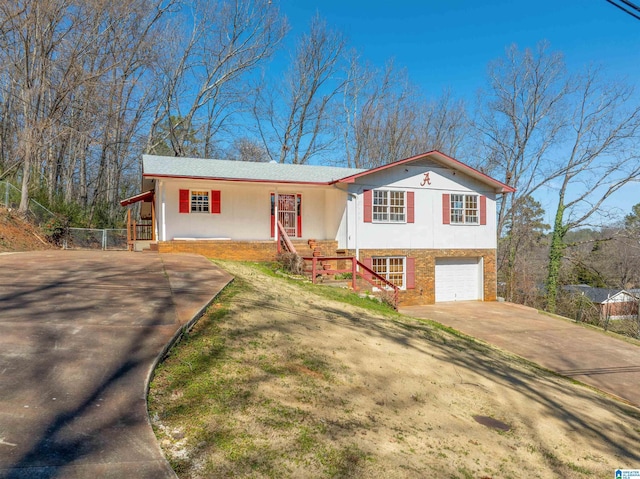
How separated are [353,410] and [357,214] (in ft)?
42.3

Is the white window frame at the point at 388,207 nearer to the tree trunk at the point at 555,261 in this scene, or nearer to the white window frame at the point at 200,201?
the white window frame at the point at 200,201

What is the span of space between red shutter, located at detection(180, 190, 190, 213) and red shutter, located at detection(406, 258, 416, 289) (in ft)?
30.1

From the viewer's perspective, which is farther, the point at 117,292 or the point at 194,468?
the point at 117,292

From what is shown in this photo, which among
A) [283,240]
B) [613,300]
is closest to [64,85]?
[283,240]

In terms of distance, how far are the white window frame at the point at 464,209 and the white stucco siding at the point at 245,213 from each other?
5167mm

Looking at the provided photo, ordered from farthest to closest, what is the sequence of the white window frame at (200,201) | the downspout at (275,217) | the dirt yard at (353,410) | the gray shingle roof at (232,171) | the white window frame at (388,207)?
the white window frame at (388,207) → the downspout at (275,217) → the white window frame at (200,201) → the gray shingle roof at (232,171) → the dirt yard at (353,410)

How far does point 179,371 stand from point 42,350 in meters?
1.36

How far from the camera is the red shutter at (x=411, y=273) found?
17.4 metres

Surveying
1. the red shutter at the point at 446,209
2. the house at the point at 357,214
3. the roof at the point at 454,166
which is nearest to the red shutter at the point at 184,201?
the house at the point at 357,214

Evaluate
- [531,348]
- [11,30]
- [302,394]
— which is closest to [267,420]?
[302,394]

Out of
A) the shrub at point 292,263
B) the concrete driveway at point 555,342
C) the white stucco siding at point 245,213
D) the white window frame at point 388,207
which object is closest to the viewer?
the concrete driveway at point 555,342

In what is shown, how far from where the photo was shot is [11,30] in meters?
18.7

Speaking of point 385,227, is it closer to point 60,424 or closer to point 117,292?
point 117,292

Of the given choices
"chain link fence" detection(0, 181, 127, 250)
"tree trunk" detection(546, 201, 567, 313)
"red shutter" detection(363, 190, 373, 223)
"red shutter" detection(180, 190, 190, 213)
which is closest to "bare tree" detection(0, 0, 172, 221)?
"chain link fence" detection(0, 181, 127, 250)
